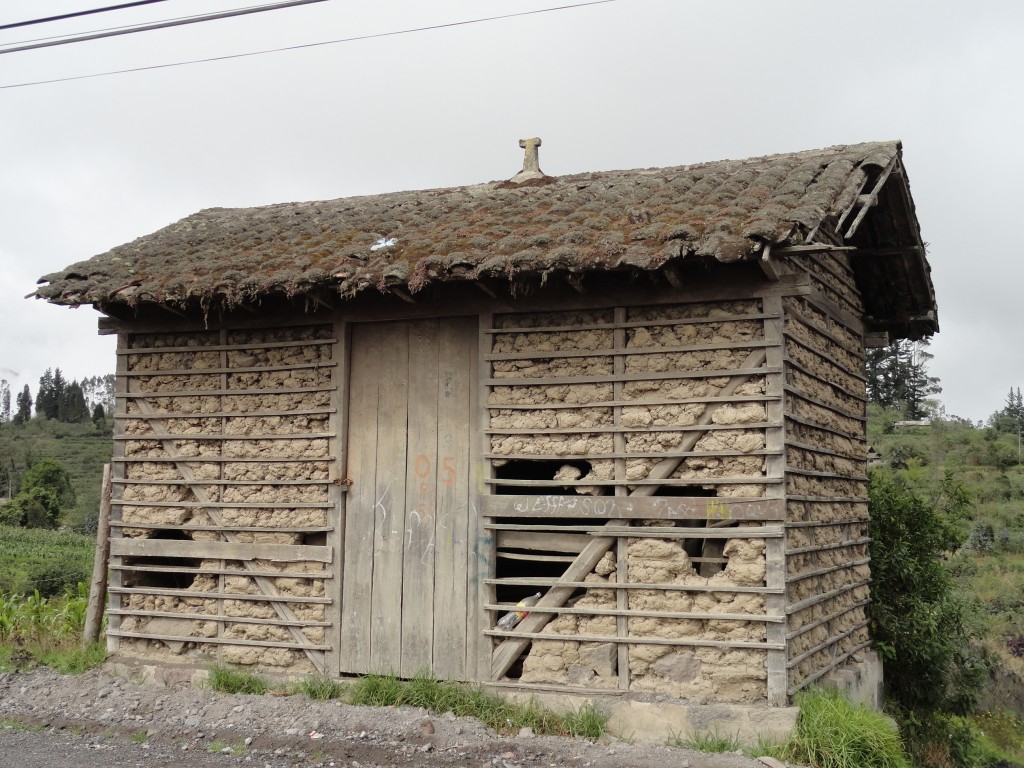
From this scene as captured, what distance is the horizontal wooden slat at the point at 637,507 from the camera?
22.0 feet

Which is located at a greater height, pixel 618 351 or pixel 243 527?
pixel 618 351

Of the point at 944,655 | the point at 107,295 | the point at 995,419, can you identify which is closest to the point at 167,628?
the point at 107,295

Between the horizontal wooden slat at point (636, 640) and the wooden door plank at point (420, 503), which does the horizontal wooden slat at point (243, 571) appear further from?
the horizontal wooden slat at point (636, 640)

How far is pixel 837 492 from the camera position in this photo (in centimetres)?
849

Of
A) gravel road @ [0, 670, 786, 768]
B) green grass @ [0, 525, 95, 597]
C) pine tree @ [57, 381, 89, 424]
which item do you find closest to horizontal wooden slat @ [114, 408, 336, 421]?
gravel road @ [0, 670, 786, 768]

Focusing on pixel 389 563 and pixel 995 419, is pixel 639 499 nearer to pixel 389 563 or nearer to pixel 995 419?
pixel 389 563

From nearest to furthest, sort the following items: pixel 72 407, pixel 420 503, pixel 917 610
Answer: pixel 420 503 < pixel 917 610 < pixel 72 407

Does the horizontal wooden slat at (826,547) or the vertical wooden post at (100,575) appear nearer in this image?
the horizontal wooden slat at (826,547)

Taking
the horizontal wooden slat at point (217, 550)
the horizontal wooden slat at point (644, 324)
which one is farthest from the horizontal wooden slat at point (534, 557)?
the horizontal wooden slat at point (644, 324)

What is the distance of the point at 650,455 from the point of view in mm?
6949

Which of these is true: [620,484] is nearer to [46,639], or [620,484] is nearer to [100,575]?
[100,575]

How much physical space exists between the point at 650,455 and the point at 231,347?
12.8 feet

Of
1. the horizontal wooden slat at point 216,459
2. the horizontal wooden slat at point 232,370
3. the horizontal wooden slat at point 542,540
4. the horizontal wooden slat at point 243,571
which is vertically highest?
the horizontal wooden slat at point 232,370

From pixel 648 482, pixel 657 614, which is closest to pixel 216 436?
pixel 648 482
